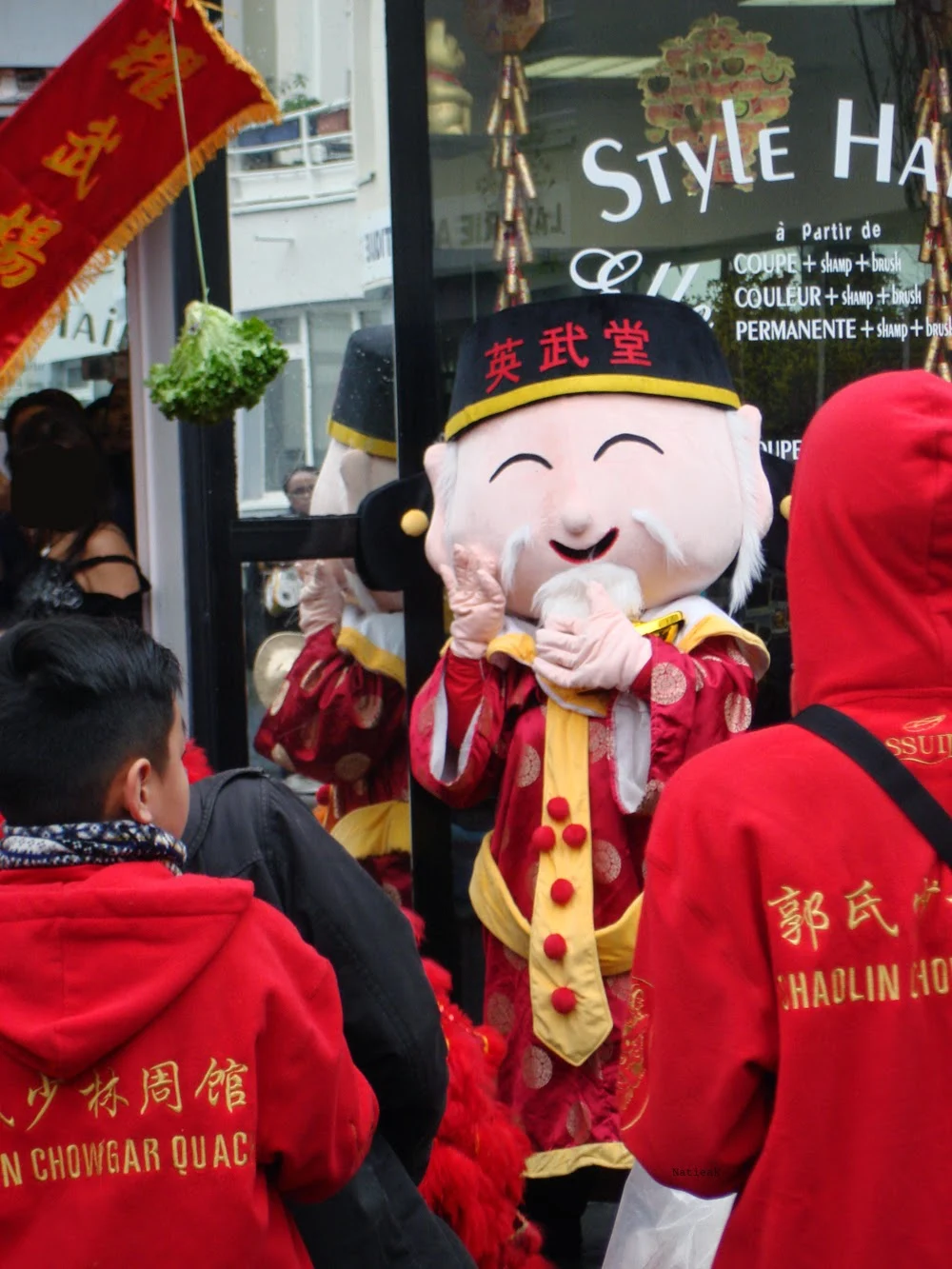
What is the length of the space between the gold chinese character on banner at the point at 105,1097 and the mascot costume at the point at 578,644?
5.96 ft

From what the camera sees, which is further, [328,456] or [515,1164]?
[328,456]

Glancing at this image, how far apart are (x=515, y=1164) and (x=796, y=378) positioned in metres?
2.21

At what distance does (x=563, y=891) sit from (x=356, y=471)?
1.34 m

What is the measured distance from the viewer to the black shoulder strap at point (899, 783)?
1.71 meters

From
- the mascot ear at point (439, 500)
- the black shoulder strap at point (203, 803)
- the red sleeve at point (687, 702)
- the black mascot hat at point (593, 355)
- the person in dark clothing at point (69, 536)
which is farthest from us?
the person in dark clothing at point (69, 536)

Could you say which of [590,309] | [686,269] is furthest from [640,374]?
[686,269]

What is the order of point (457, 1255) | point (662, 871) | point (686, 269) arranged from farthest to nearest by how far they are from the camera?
point (686, 269) < point (457, 1255) < point (662, 871)

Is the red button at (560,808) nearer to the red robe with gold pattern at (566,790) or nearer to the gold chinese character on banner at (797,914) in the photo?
the red robe with gold pattern at (566,790)

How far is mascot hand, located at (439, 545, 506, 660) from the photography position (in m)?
3.59

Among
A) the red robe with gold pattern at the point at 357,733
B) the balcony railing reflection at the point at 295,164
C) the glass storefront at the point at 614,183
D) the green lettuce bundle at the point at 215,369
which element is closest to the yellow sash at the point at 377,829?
the red robe with gold pattern at the point at 357,733

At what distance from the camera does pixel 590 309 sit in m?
3.69

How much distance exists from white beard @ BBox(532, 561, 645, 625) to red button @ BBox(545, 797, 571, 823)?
379mm

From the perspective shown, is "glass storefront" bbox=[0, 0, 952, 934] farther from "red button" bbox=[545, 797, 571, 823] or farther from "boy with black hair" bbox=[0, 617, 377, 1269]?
"boy with black hair" bbox=[0, 617, 377, 1269]

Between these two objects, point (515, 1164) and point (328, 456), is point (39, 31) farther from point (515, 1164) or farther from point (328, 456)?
point (515, 1164)
